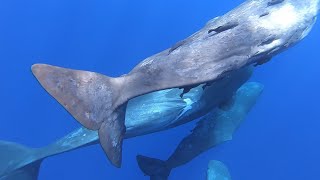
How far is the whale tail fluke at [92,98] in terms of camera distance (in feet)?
15.3

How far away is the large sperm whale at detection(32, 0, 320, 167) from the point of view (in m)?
4.74

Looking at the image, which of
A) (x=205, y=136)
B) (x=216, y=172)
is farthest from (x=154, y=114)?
(x=216, y=172)

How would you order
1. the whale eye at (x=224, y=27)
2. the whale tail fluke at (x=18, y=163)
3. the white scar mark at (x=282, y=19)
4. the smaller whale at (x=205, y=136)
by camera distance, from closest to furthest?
1. the whale eye at (x=224, y=27)
2. the white scar mark at (x=282, y=19)
3. the smaller whale at (x=205, y=136)
4. the whale tail fluke at (x=18, y=163)

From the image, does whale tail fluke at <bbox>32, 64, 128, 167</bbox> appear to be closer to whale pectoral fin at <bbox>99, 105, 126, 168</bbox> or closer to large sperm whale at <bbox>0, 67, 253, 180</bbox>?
whale pectoral fin at <bbox>99, 105, 126, 168</bbox>

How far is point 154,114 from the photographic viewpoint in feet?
23.8

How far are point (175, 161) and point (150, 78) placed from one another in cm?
432

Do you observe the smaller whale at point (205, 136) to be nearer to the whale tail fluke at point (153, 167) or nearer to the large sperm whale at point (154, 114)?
the whale tail fluke at point (153, 167)

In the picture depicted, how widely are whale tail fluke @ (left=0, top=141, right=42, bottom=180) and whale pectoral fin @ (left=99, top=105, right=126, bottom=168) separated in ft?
14.3

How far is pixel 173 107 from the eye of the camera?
7.38 meters

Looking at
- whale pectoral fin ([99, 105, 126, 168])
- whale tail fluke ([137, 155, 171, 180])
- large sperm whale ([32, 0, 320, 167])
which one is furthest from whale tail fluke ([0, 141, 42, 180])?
large sperm whale ([32, 0, 320, 167])

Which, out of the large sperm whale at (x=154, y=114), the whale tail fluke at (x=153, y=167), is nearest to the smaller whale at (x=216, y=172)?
the whale tail fluke at (x=153, y=167)

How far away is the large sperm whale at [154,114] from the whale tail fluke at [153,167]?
1.48m

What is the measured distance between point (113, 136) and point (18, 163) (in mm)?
4801

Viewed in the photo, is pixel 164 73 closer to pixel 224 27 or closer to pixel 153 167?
pixel 224 27
